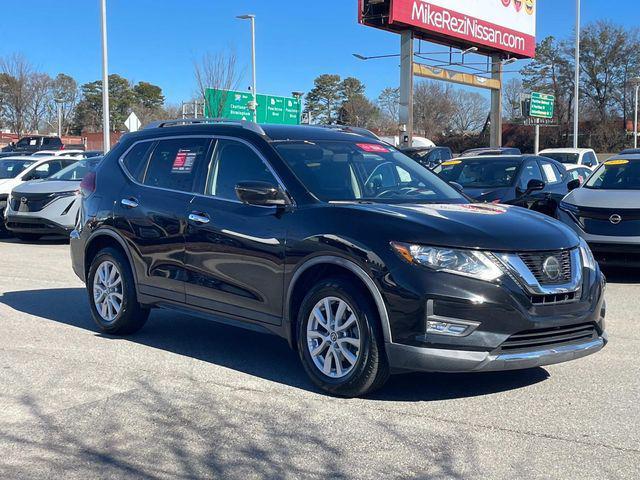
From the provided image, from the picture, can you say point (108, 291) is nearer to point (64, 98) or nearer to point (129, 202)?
point (129, 202)

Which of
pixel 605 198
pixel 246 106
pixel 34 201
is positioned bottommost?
pixel 34 201

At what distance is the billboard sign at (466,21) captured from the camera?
85.0ft

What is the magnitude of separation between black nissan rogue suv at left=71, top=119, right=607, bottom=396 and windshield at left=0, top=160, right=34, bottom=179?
1068cm

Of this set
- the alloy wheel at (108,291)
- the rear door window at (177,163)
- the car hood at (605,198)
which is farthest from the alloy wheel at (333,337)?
the car hood at (605,198)

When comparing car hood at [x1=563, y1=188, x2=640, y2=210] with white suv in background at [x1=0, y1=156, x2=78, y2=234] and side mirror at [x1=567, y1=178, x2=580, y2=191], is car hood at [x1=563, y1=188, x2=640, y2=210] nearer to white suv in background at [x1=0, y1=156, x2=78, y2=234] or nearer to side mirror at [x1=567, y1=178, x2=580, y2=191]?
side mirror at [x1=567, y1=178, x2=580, y2=191]

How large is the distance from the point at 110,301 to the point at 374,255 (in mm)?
3155

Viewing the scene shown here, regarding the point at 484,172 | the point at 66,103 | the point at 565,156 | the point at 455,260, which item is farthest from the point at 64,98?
the point at 455,260

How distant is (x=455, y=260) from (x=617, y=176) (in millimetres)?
7031

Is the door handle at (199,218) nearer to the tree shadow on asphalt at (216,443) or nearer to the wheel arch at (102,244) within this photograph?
the wheel arch at (102,244)

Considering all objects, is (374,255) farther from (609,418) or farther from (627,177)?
(627,177)

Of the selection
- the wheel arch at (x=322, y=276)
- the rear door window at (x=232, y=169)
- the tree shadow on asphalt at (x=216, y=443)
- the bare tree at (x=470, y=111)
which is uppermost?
the bare tree at (x=470, y=111)

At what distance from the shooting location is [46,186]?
48.8ft

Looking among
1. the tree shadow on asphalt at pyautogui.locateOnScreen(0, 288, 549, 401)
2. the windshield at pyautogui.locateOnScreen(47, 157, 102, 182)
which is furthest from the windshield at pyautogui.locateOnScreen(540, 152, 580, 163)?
the tree shadow on asphalt at pyautogui.locateOnScreen(0, 288, 549, 401)

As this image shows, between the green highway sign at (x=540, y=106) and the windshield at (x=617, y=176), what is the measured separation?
3258 centimetres
